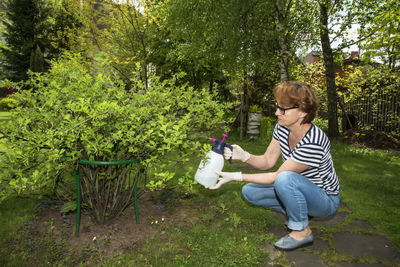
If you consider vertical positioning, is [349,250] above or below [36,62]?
below

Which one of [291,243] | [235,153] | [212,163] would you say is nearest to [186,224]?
[212,163]

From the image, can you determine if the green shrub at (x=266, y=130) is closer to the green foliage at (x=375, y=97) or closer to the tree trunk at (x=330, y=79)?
the tree trunk at (x=330, y=79)

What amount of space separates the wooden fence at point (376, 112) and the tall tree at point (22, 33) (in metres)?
23.8

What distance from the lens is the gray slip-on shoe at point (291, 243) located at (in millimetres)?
2502

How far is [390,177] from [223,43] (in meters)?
5.37

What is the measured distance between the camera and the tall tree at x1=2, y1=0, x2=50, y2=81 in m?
22.3

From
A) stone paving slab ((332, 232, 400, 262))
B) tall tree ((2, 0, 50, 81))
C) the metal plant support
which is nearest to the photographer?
stone paving slab ((332, 232, 400, 262))

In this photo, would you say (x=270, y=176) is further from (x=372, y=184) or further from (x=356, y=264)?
(x=372, y=184)

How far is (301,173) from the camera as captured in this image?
2588 mm

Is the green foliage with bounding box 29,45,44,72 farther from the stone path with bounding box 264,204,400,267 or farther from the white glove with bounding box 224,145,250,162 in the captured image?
the stone path with bounding box 264,204,400,267

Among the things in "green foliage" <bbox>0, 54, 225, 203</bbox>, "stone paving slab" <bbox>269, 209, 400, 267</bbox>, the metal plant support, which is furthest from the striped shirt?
the metal plant support

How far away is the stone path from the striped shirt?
55cm

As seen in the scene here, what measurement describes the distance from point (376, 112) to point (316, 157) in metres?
9.35

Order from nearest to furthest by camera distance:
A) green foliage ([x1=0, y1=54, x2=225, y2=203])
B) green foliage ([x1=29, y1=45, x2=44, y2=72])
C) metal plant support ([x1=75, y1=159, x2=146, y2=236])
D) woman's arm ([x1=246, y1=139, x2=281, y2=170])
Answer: green foliage ([x1=0, y1=54, x2=225, y2=203]), metal plant support ([x1=75, y1=159, x2=146, y2=236]), woman's arm ([x1=246, y1=139, x2=281, y2=170]), green foliage ([x1=29, y1=45, x2=44, y2=72])
